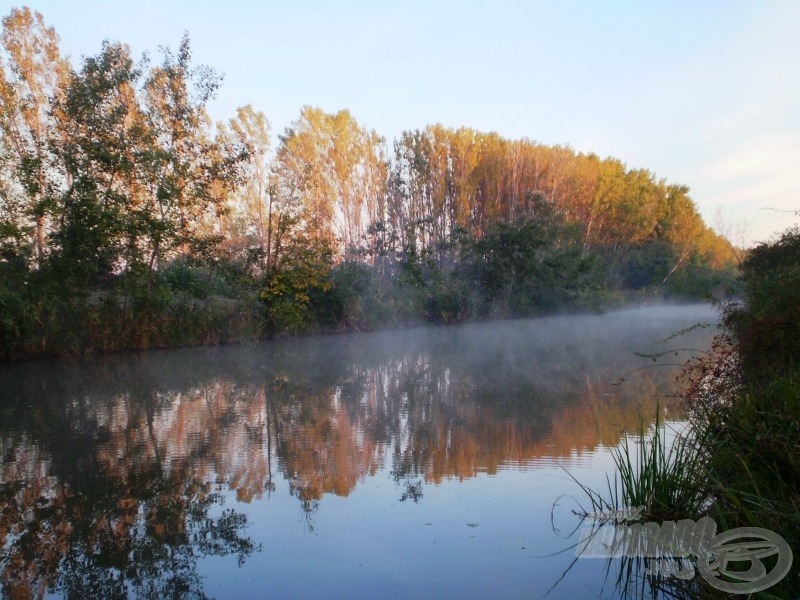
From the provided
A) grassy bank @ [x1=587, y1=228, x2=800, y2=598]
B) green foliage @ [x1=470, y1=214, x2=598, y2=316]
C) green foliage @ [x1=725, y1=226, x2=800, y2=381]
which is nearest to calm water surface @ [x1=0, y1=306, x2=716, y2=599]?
grassy bank @ [x1=587, y1=228, x2=800, y2=598]

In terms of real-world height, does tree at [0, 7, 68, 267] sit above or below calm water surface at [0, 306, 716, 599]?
above

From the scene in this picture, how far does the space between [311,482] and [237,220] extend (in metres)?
25.0

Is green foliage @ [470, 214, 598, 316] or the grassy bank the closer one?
the grassy bank

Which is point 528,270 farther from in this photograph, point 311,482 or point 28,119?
point 311,482

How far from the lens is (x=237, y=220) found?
1187 inches

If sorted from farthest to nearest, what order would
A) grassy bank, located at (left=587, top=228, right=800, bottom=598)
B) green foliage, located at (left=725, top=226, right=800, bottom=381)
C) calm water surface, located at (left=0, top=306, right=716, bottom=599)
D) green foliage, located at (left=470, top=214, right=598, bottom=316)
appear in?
green foliage, located at (left=470, top=214, right=598, bottom=316) → green foliage, located at (left=725, top=226, right=800, bottom=381) → calm water surface, located at (left=0, top=306, right=716, bottom=599) → grassy bank, located at (left=587, top=228, right=800, bottom=598)

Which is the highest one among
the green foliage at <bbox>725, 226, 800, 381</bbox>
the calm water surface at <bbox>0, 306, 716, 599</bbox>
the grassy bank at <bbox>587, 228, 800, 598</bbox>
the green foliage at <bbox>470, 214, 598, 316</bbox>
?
the green foliage at <bbox>470, 214, 598, 316</bbox>

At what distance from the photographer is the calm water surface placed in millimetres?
4355

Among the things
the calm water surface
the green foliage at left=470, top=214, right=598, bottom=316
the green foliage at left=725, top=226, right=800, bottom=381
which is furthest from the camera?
the green foliage at left=470, top=214, right=598, bottom=316

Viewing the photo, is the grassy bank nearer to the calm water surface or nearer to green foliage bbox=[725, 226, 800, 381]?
green foliage bbox=[725, 226, 800, 381]

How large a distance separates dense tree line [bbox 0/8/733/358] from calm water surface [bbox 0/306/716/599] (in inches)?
150

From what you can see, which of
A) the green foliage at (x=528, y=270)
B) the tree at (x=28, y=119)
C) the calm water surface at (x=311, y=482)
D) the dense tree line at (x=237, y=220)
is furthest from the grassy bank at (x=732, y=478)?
the green foliage at (x=528, y=270)

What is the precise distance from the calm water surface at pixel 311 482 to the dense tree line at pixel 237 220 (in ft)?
12.5

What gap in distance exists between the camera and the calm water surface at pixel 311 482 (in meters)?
4.36
